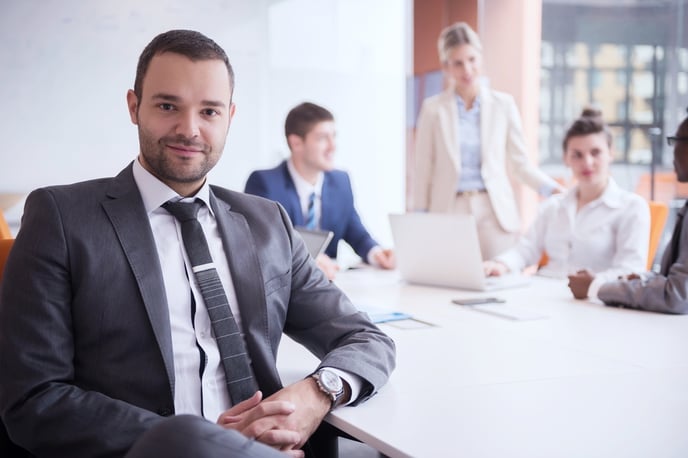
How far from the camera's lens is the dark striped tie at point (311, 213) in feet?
11.7

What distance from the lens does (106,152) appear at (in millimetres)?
4793

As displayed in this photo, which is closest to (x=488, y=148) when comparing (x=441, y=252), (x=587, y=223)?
(x=587, y=223)

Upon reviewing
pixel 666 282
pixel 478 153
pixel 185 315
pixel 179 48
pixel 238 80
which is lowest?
pixel 666 282

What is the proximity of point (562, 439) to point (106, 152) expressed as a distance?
13.7 feet

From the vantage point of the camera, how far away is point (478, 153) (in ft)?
→ 14.3

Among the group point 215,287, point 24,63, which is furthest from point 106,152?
point 215,287

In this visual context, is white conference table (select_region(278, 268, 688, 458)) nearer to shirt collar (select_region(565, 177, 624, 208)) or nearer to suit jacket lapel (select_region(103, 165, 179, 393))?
suit jacket lapel (select_region(103, 165, 179, 393))

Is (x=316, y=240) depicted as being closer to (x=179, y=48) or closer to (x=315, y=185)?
(x=315, y=185)

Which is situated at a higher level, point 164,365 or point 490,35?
point 490,35

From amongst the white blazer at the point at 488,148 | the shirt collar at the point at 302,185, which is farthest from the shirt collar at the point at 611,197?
the shirt collar at the point at 302,185

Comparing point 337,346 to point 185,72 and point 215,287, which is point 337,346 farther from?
point 185,72

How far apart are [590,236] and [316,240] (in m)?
1.23

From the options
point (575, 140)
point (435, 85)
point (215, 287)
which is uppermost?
point (435, 85)

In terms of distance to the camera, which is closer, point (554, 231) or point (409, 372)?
point (409, 372)
